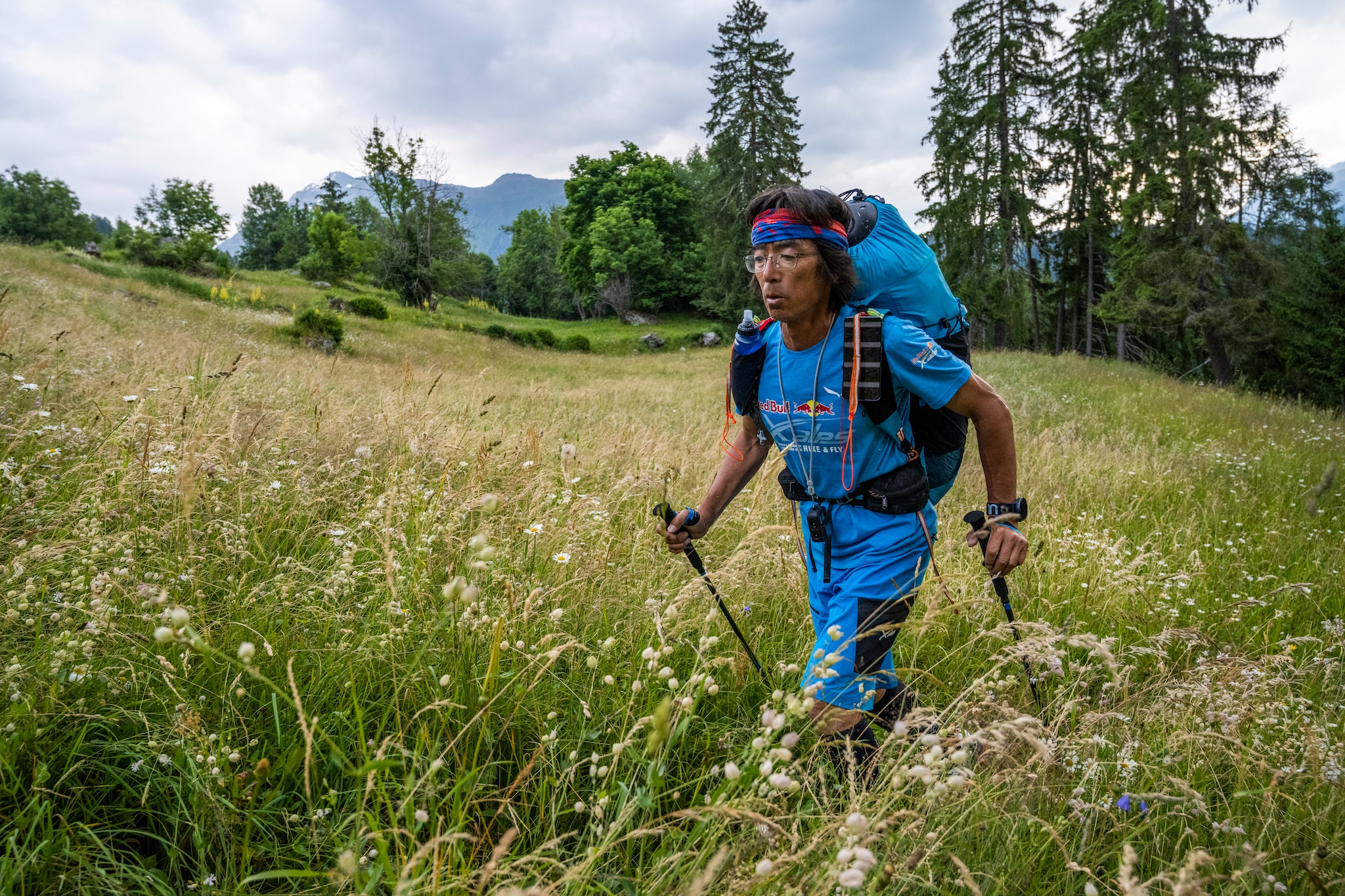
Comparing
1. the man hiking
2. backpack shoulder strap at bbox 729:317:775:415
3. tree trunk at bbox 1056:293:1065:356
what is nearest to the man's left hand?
the man hiking

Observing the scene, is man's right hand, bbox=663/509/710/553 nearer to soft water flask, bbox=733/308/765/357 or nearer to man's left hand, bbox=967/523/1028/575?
soft water flask, bbox=733/308/765/357

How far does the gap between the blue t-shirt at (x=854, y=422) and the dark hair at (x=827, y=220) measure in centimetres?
15

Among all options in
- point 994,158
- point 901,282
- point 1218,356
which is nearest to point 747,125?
point 994,158

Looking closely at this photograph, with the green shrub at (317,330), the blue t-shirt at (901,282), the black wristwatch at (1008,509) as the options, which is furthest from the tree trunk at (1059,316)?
the black wristwatch at (1008,509)

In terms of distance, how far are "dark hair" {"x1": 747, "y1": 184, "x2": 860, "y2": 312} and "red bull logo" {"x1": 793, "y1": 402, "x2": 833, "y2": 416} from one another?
16.4 inches

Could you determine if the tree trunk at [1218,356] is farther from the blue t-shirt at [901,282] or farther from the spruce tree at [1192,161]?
the blue t-shirt at [901,282]

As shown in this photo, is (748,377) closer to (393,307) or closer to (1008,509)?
(1008,509)

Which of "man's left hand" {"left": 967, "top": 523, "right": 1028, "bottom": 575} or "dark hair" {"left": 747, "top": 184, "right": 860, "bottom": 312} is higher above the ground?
"dark hair" {"left": 747, "top": 184, "right": 860, "bottom": 312}

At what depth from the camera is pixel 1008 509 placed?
2244 mm

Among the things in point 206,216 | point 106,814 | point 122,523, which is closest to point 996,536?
point 106,814

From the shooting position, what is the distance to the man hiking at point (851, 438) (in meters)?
2.24

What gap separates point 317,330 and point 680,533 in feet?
60.8

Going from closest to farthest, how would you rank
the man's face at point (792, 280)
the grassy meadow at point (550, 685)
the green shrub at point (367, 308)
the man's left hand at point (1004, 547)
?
the grassy meadow at point (550, 685) < the man's left hand at point (1004, 547) < the man's face at point (792, 280) < the green shrub at point (367, 308)

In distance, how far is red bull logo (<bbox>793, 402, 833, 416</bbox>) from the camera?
2394mm
